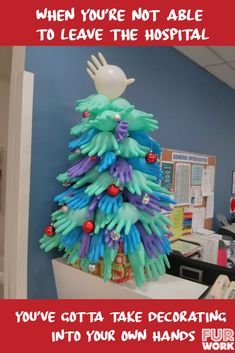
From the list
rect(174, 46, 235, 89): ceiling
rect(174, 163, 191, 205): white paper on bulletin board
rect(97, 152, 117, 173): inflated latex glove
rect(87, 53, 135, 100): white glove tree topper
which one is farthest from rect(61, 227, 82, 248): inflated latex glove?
rect(174, 46, 235, 89): ceiling

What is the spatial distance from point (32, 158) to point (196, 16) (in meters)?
0.78

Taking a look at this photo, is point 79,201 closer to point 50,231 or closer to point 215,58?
point 50,231

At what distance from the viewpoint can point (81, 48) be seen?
41.9 inches

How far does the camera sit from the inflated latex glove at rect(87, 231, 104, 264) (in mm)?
796

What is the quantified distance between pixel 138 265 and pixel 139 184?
10.0 inches

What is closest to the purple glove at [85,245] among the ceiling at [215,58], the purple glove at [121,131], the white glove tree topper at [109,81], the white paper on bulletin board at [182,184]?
the purple glove at [121,131]

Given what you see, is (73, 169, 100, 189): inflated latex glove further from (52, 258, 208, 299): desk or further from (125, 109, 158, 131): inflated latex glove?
(52, 258, 208, 299): desk

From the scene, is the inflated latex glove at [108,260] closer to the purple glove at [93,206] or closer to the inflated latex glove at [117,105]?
the purple glove at [93,206]

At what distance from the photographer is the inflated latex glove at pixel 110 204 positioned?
78 cm

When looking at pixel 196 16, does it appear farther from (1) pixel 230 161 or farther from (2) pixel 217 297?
(1) pixel 230 161

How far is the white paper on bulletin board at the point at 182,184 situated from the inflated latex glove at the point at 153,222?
73 centimetres

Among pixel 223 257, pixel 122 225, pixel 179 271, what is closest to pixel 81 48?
pixel 122 225

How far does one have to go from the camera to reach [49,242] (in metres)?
0.93

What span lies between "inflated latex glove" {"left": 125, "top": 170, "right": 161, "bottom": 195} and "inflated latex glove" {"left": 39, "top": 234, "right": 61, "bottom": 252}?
0.32m
